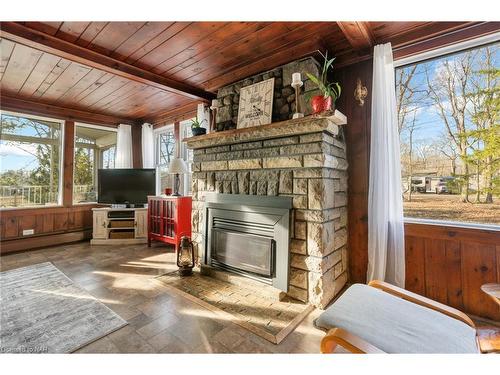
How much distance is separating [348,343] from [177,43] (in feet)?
8.74

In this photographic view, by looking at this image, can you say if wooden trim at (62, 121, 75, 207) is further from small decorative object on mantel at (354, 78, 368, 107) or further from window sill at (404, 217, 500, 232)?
window sill at (404, 217, 500, 232)

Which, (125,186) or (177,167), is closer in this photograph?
(177,167)

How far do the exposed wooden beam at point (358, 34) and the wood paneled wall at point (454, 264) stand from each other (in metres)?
1.70

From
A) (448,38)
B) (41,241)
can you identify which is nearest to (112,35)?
(448,38)

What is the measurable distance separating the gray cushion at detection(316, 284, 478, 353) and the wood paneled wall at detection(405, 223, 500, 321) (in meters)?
0.95

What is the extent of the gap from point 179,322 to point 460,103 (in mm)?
2960

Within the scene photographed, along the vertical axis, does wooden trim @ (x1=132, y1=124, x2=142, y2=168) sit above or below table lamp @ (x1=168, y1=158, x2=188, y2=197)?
above

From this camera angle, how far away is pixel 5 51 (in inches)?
99.3

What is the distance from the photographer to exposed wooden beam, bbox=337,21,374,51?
6.08 ft

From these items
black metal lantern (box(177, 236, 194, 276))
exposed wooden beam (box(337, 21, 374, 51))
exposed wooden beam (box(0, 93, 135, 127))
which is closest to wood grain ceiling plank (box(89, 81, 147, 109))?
exposed wooden beam (box(0, 93, 135, 127))

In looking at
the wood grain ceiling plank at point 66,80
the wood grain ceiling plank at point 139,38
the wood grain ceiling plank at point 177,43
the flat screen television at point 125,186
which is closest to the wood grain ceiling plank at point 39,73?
the wood grain ceiling plank at point 66,80

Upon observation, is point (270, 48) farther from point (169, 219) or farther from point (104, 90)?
point (169, 219)
